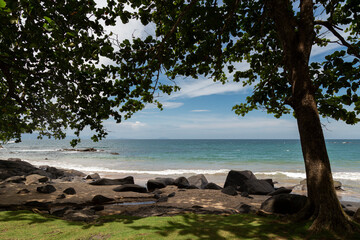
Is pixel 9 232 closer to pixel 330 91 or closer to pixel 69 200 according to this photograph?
pixel 69 200

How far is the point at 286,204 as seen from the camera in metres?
6.64

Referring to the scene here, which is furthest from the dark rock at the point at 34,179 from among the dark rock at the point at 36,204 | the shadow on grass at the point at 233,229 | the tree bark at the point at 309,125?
the tree bark at the point at 309,125

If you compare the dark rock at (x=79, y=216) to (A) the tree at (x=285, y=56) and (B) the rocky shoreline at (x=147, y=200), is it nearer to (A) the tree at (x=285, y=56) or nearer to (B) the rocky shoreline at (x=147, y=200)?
(B) the rocky shoreline at (x=147, y=200)

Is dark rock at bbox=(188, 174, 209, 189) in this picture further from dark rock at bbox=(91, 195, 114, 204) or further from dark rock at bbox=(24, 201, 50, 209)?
dark rock at bbox=(24, 201, 50, 209)

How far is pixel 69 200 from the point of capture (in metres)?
9.81

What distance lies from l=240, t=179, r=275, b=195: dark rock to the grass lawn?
8690mm

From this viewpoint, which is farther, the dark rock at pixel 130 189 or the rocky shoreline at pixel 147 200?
the dark rock at pixel 130 189

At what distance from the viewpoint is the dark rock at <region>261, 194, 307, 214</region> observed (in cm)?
644

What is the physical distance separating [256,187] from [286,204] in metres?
7.53

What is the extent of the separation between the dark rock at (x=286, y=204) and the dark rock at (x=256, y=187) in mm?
6960

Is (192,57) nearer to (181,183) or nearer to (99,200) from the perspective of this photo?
(99,200)

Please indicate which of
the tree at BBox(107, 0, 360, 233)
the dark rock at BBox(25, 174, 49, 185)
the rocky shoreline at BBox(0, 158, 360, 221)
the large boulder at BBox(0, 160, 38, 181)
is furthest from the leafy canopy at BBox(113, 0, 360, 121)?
the large boulder at BBox(0, 160, 38, 181)

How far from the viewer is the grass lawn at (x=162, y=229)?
14.1 feet

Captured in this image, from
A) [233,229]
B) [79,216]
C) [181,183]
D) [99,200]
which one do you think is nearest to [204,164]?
[181,183]
